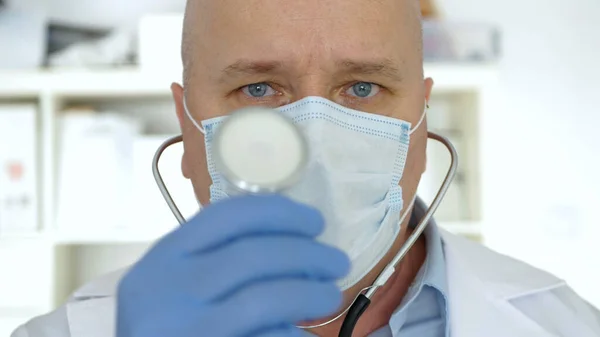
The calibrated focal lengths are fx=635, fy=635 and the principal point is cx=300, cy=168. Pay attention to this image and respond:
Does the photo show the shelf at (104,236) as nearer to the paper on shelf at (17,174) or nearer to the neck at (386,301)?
the paper on shelf at (17,174)

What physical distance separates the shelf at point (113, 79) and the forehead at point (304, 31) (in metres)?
0.78

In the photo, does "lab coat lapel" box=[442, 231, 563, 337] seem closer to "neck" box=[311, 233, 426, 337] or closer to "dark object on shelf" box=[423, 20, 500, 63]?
"neck" box=[311, 233, 426, 337]

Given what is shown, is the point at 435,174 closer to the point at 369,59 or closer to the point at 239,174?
the point at 369,59

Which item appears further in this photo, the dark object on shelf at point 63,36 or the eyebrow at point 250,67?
the dark object on shelf at point 63,36

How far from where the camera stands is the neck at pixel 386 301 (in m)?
0.89

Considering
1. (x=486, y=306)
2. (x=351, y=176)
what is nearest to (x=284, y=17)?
(x=351, y=176)

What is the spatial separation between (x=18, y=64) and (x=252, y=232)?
1419 millimetres

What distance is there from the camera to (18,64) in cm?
166

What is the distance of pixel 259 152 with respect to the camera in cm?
48

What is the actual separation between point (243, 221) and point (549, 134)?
1.66 metres

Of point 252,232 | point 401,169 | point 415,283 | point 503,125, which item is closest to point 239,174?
point 252,232

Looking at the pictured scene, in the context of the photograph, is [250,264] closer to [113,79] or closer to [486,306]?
[486,306]

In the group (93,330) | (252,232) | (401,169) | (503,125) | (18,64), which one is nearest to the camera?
(252,232)

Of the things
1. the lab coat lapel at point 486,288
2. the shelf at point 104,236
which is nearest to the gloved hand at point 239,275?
the lab coat lapel at point 486,288
